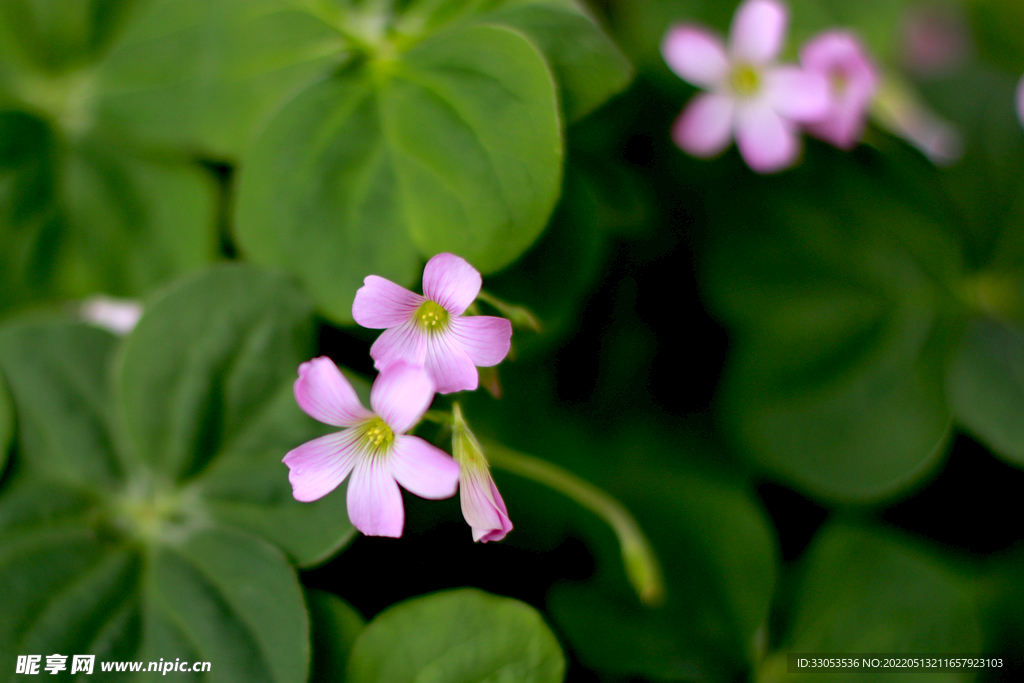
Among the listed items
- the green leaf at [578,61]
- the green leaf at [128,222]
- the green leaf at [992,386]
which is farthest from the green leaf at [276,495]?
the green leaf at [992,386]

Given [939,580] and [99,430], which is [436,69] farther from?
[939,580]

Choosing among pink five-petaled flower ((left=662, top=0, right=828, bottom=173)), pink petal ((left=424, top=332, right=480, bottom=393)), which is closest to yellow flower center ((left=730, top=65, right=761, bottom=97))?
pink five-petaled flower ((left=662, top=0, right=828, bottom=173))

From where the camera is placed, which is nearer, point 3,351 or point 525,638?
point 525,638

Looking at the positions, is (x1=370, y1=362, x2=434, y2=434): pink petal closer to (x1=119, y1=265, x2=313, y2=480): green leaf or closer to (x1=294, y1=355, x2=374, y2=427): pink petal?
(x1=294, y1=355, x2=374, y2=427): pink petal

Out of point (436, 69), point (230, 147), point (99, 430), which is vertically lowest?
point (99, 430)

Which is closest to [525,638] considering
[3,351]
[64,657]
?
[64,657]

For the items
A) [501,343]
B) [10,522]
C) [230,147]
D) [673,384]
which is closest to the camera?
[501,343]

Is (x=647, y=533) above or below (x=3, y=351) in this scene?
below

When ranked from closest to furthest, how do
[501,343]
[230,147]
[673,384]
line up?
1. [501,343]
2. [230,147]
3. [673,384]
